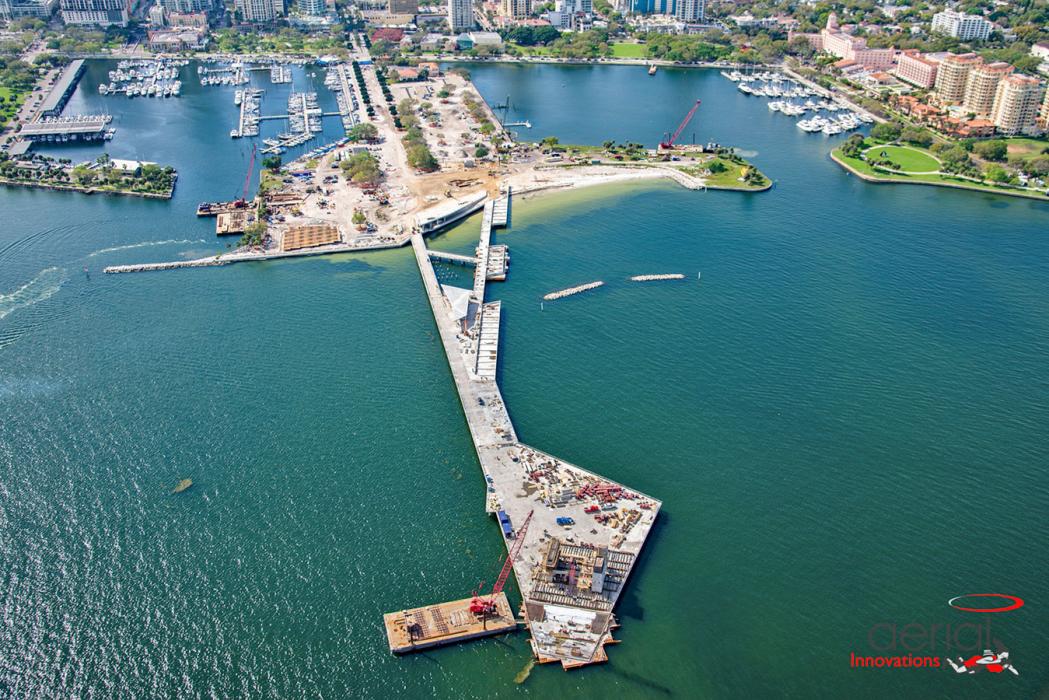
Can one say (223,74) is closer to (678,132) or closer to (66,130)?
(66,130)

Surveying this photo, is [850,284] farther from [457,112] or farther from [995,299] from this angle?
[457,112]

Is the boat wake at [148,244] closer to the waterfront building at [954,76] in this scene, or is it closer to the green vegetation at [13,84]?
the green vegetation at [13,84]

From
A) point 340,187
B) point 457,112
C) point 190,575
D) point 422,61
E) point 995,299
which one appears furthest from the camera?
point 422,61

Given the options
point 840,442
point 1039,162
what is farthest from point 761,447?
point 1039,162

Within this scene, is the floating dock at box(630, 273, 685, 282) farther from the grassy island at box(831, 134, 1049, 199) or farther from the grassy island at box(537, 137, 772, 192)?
the grassy island at box(831, 134, 1049, 199)

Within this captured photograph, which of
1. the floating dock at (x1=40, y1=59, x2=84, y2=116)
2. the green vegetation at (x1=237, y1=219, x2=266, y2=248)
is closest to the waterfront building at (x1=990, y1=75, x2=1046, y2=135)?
the green vegetation at (x1=237, y1=219, x2=266, y2=248)
